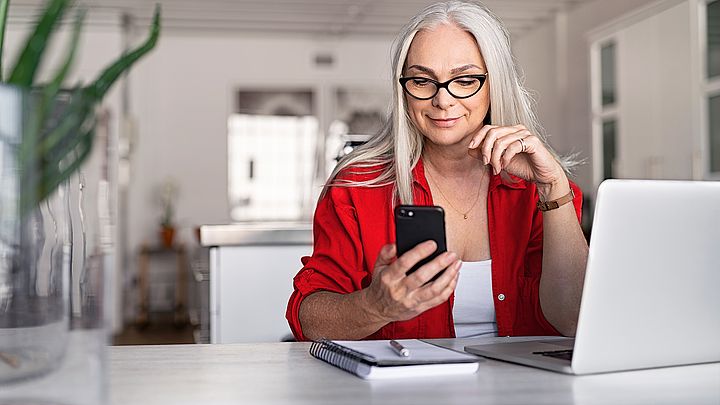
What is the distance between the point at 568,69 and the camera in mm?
8305

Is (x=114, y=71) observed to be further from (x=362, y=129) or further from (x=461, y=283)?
(x=362, y=129)

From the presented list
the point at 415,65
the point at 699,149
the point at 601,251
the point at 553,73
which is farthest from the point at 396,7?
the point at 601,251

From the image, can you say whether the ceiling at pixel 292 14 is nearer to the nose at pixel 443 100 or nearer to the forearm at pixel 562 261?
the nose at pixel 443 100

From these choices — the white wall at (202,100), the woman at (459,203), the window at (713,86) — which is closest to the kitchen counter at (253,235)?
the woman at (459,203)

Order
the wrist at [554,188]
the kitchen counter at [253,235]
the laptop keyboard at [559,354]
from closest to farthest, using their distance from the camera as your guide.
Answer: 1. the laptop keyboard at [559,354]
2. the wrist at [554,188]
3. the kitchen counter at [253,235]

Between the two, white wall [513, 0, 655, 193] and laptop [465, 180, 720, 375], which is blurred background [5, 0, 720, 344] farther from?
laptop [465, 180, 720, 375]

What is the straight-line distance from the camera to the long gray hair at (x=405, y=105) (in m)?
1.92

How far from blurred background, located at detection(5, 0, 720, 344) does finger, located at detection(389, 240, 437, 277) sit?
5.36 metres

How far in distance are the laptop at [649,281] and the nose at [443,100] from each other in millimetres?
696

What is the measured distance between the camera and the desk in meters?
1.07

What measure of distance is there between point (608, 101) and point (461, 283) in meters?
5.50

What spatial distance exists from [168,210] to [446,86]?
7.44 meters

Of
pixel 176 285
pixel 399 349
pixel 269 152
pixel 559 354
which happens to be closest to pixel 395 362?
pixel 399 349

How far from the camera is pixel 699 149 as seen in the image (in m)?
5.72
